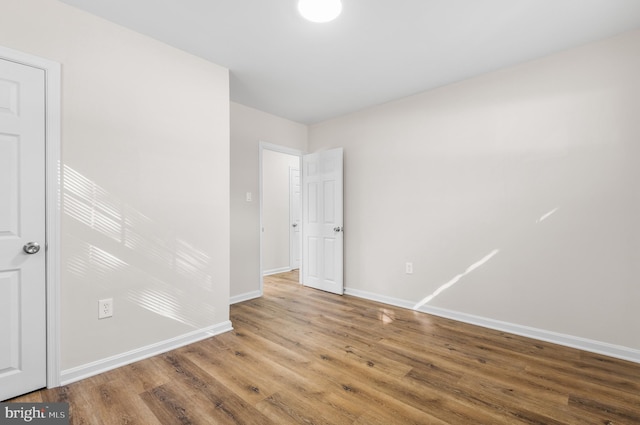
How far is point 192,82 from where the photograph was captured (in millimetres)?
2600

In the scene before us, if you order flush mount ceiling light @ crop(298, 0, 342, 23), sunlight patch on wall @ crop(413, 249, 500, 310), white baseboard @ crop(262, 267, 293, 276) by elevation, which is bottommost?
white baseboard @ crop(262, 267, 293, 276)

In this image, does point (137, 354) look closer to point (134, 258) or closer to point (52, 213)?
point (134, 258)

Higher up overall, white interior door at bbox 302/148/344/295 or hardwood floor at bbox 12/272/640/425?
white interior door at bbox 302/148/344/295

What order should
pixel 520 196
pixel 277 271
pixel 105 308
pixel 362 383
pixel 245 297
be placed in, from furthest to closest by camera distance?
pixel 277 271, pixel 245 297, pixel 520 196, pixel 105 308, pixel 362 383

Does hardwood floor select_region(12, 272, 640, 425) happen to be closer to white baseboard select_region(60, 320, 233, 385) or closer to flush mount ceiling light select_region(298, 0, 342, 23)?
white baseboard select_region(60, 320, 233, 385)

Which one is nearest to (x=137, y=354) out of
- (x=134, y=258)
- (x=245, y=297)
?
(x=134, y=258)

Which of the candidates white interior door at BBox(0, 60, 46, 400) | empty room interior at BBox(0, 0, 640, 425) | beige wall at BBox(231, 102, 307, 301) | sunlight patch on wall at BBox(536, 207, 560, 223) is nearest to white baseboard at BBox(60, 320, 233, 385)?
empty room interior at BBox(0, 0, 640, 425)

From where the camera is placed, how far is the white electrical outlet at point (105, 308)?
6.85 feet

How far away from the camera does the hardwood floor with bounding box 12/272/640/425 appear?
166cm

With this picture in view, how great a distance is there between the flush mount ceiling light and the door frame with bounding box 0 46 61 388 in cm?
166

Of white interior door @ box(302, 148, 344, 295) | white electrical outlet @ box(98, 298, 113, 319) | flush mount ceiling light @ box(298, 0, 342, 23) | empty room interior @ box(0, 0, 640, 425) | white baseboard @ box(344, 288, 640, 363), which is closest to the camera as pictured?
empty room interior @ box(0, 0, 640, 425)

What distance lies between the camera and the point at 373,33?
2285 millimetres

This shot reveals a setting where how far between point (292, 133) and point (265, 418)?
12.1 feet

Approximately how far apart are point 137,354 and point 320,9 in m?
2.83
